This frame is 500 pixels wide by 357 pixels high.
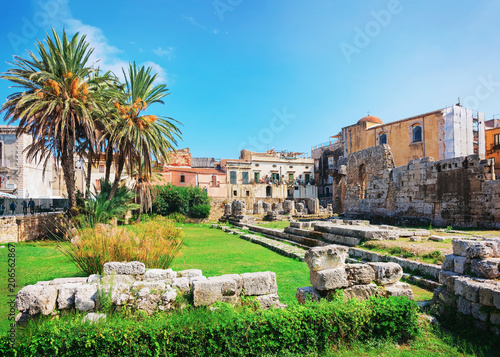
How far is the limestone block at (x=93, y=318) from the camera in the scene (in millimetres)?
3770

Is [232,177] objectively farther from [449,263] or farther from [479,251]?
[479,251]

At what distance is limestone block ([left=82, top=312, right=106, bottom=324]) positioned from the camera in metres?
3.77

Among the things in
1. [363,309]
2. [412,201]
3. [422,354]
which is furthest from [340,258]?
[412,201]

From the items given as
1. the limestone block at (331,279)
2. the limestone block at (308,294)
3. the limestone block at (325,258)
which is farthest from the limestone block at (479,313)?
the limestone block at (308,294)

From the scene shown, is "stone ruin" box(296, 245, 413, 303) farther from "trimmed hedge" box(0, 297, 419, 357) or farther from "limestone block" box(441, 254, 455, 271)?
"limestone block" box(441, 254, 455, 271)

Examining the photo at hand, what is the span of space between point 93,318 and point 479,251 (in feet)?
19.4

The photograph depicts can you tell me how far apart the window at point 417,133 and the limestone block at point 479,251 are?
29202mm

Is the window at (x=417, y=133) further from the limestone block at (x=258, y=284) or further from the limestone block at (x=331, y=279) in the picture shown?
the limestone block at (x=258, y=284)

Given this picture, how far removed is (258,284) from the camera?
4.88 metres

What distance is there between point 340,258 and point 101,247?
4585 mm

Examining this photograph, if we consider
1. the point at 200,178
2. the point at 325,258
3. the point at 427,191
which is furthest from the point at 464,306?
the point at 200,178

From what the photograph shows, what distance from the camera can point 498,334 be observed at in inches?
158

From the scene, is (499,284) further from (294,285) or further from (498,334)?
(294,285)

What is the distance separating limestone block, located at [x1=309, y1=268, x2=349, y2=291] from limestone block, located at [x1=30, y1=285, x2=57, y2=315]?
392 centimetres
